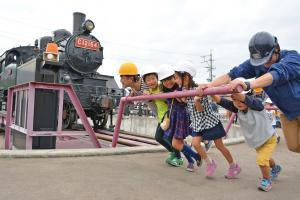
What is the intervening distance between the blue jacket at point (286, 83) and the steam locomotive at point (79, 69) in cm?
701

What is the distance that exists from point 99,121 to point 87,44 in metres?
2.41

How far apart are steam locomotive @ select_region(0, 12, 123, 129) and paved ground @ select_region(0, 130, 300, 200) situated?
567 centimetres

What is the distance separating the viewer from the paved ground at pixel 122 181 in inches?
101

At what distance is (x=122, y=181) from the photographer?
3012mm

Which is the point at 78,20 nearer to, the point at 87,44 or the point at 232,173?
the point at 87,44

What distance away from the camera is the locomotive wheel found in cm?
1015

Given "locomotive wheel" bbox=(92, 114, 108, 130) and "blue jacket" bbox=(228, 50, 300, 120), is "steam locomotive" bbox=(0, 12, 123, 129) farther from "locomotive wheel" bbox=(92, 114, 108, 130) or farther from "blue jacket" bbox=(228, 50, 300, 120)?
"blue jacket" bbox=(228, 50, 300, 120)

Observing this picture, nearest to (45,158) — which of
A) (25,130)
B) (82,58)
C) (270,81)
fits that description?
(25,130)

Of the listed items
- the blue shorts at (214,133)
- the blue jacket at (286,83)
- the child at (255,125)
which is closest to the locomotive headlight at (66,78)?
the blue shorts at (214,133)

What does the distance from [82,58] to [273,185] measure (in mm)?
8179

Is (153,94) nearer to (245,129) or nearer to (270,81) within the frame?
(245,129)

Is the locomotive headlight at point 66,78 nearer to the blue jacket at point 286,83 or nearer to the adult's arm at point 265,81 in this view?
the blue jacket at point 286,83

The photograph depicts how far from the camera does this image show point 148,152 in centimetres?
481

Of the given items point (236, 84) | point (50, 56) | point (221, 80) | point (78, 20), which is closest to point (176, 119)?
point (221, 80)
